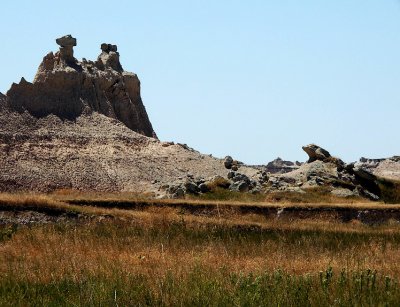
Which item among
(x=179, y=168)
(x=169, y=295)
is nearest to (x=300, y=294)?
(x=169, y=295)

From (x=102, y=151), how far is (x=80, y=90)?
10844 mm

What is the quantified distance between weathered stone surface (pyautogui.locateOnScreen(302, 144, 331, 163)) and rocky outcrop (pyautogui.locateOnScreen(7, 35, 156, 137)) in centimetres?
2615

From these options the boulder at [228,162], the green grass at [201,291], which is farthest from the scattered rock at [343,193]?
the green grass at [201,291]

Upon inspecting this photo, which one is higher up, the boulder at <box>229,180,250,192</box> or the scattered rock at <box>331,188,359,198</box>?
the boulder at <box>229,180,250,192</box>

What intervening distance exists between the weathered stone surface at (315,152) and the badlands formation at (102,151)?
10cm

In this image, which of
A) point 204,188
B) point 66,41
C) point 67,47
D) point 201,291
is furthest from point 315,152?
point 201,291

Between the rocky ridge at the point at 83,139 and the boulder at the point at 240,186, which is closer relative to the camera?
the boulder at the point at 240,186

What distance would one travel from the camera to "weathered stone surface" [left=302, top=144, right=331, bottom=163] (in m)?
64.8

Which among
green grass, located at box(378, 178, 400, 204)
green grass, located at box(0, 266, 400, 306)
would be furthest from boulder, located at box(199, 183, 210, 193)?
green grass, located at box(0, 266, 400, 306)

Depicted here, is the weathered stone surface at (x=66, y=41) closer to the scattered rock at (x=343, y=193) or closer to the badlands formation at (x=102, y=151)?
the badlands formation at (x=102, y=151)

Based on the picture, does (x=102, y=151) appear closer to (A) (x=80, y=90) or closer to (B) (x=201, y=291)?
(A) (x=80, y=90)

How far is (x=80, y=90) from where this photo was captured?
7688 cm

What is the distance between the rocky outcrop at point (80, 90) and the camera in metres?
71.9

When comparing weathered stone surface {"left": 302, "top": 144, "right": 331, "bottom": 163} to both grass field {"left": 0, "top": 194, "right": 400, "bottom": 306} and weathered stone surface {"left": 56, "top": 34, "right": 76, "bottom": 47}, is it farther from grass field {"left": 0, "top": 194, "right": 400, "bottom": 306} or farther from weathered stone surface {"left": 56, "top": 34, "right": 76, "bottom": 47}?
grass field {"left": 0, "top": 194, "right": 400, "bottom": 306}
